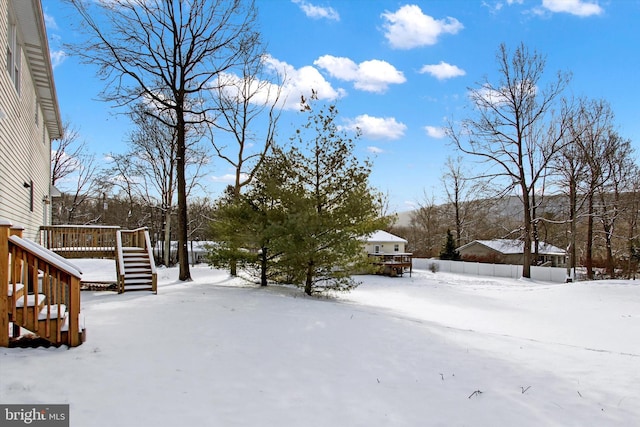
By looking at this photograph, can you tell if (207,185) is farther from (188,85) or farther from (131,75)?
(131,75)

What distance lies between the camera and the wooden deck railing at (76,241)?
39.2 feet

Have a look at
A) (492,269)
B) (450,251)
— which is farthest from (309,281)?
(450,251)

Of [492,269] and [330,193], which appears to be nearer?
[330,193]

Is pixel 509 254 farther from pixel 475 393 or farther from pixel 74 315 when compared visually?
pixel 74 315

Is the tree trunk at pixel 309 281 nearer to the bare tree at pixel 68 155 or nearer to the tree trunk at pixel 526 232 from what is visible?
the tree trunk at pixel 526 232

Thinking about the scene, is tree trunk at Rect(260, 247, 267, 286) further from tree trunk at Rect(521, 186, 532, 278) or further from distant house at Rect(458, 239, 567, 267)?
distant house at Rect(458, 239, 567, 267)

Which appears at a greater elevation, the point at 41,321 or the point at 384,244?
the point at 41,321

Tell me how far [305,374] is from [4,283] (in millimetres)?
3414

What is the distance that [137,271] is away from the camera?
37.2 feet

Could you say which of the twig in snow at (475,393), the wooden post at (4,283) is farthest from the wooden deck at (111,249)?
the twig in snow at (475,393)

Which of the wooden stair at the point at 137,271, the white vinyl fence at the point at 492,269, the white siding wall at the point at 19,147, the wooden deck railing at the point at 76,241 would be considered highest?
the white siding wall at the point at 19,147

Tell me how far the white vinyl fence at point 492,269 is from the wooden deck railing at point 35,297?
86.8ft

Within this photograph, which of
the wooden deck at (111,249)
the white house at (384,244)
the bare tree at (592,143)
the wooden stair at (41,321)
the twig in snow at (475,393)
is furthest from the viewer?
the white house at (384,244)

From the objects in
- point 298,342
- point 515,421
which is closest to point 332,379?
point 298,342
